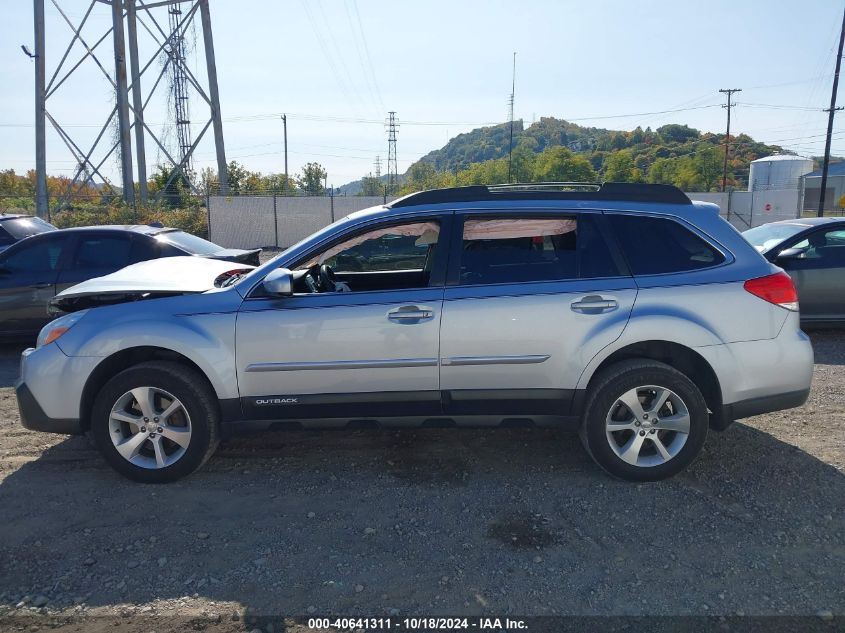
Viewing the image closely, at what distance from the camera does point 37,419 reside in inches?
164

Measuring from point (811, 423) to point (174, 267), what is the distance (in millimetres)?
5224

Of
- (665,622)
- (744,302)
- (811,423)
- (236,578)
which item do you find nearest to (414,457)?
(236,578)

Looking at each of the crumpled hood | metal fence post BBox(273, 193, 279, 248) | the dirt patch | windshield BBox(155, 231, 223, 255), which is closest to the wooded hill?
metal fence post BBox(273, 193, 279, 248)

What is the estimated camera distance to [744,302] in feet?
13.0

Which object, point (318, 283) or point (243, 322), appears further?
point (318, 283)

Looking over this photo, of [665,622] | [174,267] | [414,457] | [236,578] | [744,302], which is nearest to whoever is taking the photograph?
[665,622]

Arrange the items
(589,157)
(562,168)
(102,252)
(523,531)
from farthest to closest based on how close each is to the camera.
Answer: (589,157) → (562,168) → (102,252) → (523,531)

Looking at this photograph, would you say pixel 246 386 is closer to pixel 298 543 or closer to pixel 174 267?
pixel 298 543

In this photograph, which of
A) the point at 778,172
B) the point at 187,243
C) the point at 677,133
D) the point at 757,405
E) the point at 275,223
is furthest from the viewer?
the point at 677,133

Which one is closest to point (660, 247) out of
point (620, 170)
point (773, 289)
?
point (773, 289)

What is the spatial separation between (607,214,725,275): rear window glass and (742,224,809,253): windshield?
4.53m

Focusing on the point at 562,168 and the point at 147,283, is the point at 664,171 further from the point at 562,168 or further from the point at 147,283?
the point at 147,283

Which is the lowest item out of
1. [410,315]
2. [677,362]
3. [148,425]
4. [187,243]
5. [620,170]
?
[148,425]

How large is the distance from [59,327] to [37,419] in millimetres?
620
